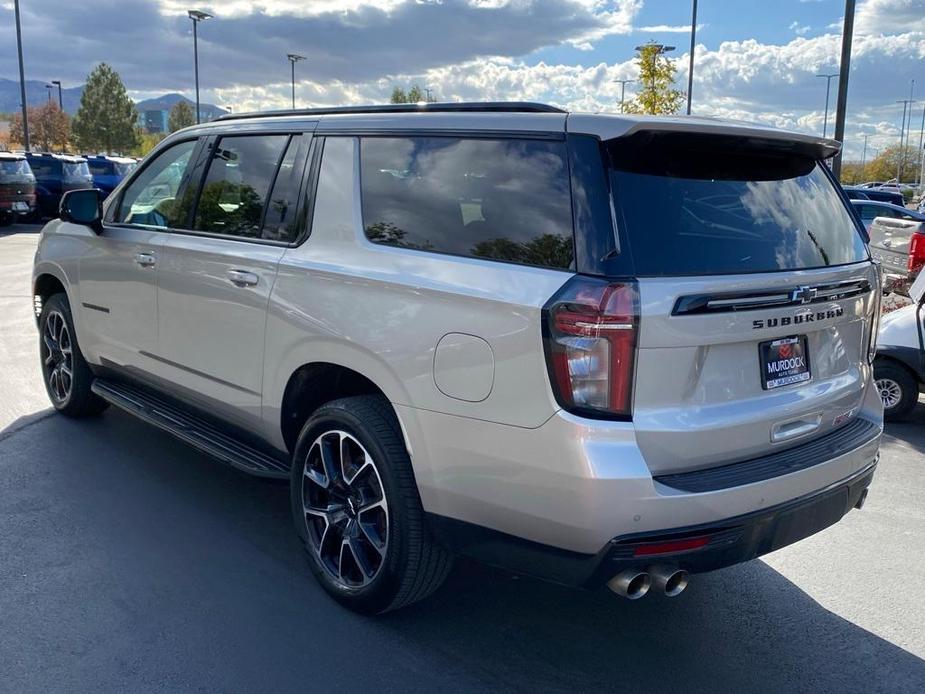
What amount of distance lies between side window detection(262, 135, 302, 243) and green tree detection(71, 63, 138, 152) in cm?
7206

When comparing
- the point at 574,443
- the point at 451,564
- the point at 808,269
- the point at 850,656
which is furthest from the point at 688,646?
the point at 808,269

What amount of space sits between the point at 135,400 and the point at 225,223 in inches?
51.6

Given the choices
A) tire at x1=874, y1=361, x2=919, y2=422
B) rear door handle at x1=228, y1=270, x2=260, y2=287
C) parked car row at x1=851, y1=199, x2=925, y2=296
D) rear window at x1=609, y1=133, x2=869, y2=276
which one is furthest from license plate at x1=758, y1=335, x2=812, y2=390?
parked car row at x1=851, y1=199, x2=925, y2=296

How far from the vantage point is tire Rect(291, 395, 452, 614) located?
3.30m

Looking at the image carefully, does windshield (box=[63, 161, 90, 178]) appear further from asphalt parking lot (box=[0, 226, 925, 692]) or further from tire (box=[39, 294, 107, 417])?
asphalt parking lot (box=[0, 226, 925, 692])

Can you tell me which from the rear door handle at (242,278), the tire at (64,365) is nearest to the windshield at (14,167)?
the tire at (64,365)

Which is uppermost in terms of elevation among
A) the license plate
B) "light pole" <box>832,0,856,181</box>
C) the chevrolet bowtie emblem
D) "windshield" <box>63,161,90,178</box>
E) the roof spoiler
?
"light pole" <box>832,0,856,181</box>

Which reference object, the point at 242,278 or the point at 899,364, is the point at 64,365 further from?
the point at 899,364

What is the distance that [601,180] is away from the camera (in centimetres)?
285

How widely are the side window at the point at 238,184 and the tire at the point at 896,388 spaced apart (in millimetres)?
5068

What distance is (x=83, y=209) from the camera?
5.25 meters

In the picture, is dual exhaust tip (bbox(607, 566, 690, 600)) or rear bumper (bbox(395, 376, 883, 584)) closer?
rear bumper (bbox(395, 376, 883, 584))

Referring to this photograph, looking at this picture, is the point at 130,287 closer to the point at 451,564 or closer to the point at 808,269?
the point at 451,564

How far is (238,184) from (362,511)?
1816 millimetres
